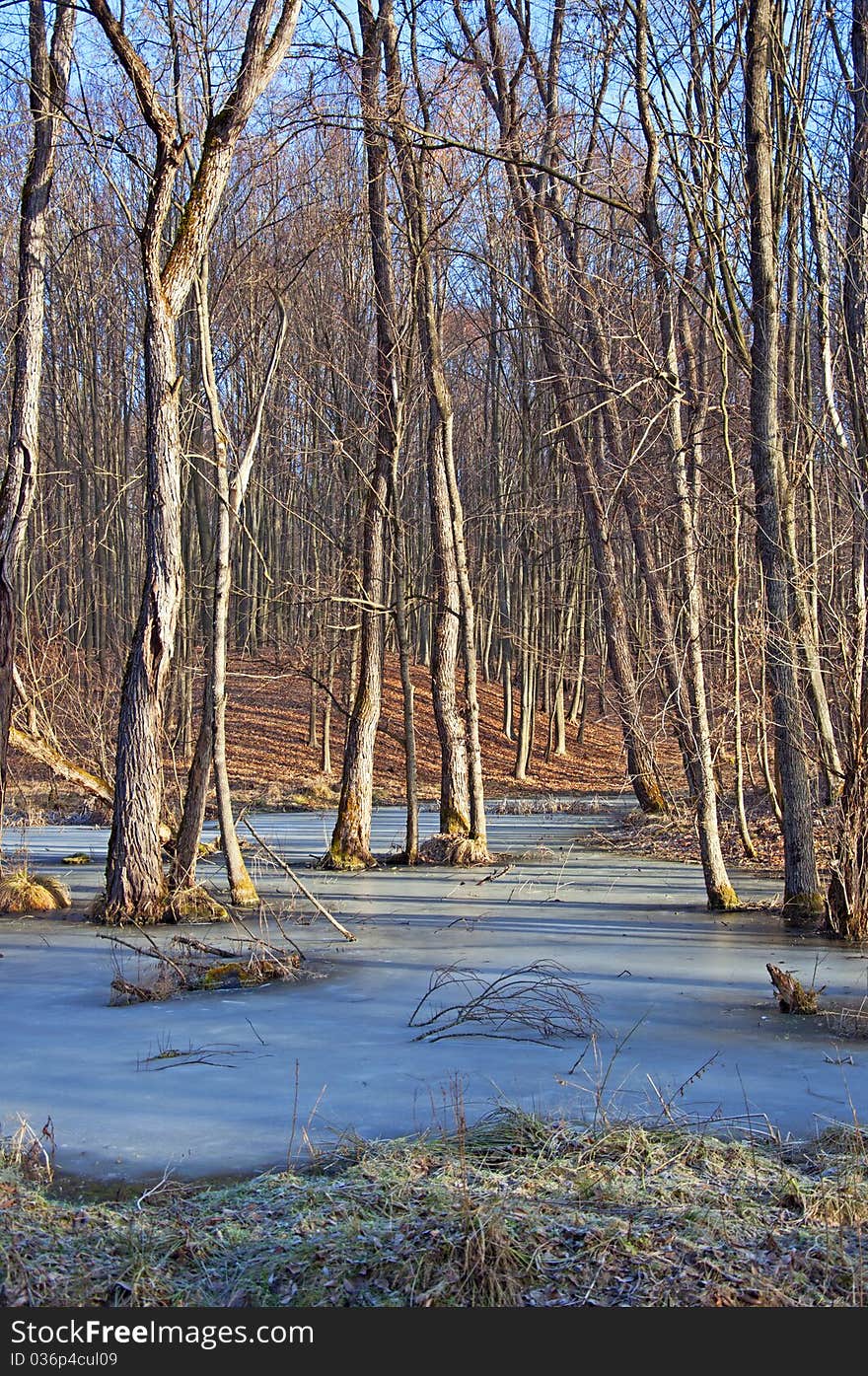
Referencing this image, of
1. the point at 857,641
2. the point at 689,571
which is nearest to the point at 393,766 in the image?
the point at 689,571

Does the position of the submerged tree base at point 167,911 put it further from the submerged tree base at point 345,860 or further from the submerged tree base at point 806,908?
the submerged tree base at point 806,908

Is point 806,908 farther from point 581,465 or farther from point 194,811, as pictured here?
point 581,465

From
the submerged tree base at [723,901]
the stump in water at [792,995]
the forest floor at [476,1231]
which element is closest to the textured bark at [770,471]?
the submerged tree base at [723,901]

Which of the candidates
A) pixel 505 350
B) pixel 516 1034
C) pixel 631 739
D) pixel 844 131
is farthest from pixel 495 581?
pixel 516 1034

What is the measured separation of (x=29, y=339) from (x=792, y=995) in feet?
31.7

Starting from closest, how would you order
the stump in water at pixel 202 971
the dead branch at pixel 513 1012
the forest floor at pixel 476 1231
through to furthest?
the forest floor at pixel 476 1231 → the dead branch at pixel 513 1012 → the stump in water at pixel 202 971

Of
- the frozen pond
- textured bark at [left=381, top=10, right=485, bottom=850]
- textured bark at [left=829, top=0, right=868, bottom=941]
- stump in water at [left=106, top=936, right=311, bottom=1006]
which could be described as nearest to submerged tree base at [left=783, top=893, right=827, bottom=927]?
the frozen pond

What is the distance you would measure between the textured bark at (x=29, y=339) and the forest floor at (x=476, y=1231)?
814cm

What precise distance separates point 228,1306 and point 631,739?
571 inches

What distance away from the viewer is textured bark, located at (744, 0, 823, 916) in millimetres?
10672

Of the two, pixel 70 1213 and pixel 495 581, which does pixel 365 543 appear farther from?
pixel 495 581

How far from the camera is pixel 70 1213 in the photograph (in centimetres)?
456

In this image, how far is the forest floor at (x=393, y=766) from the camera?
666 inches

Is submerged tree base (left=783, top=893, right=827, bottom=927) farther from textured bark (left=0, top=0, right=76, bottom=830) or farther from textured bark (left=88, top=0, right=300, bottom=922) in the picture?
textured bark (left=0, top=0, right=76, bottom=830)
